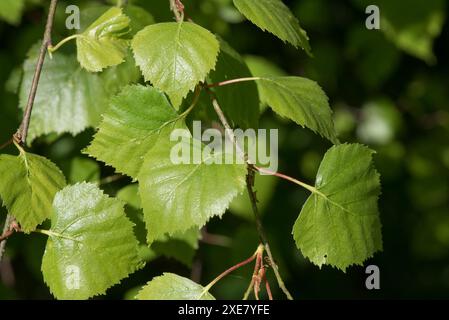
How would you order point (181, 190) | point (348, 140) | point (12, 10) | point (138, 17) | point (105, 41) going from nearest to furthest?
1. point (181, 190)
2. point (105, 41)
3. point (138, 17)
4. point (12, 10)
5. point (348, 140)

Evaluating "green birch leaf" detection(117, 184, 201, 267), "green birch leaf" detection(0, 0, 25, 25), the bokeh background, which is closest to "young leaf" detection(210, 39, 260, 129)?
"green birch leaf" detection(117, 184, 201, 267)

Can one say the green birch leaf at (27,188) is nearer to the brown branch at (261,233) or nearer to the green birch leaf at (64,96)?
the brown branch at (261,233)

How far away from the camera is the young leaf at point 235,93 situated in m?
1.28

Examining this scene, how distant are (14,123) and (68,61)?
8.4 inches

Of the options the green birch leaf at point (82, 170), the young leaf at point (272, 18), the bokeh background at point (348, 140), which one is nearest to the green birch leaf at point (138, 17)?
the young leaf at point (272, 18)

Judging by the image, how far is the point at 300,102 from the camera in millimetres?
1240

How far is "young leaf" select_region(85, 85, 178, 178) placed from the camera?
1.13m

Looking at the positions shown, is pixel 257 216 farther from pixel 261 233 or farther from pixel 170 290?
pixel 170 290

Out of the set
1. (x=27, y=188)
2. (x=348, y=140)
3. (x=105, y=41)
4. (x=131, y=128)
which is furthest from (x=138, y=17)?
(x=348, y=140)

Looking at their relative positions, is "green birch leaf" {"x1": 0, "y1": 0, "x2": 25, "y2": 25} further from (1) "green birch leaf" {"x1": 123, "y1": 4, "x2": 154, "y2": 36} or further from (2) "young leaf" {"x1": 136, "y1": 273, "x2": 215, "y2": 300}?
(2) "young leaf" {"x1": 136, "y1": 273, "x2": 215, "y2": 300}

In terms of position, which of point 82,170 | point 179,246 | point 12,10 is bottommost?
point 179,246

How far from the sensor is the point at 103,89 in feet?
5.02

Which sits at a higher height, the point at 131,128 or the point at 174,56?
the point at 174,56

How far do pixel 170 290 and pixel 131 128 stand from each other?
0.85ft
